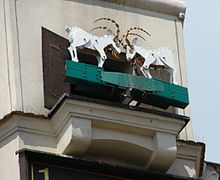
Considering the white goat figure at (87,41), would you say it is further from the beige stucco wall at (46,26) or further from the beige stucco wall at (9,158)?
the beige stucco wall at (9,158)

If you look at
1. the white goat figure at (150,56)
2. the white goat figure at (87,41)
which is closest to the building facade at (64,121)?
the white goat figure at (87,41)

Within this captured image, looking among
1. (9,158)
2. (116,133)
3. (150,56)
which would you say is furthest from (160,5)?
(9,158)

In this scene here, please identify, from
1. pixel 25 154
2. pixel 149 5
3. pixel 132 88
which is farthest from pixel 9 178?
pixel 149 5

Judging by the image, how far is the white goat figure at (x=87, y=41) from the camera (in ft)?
101

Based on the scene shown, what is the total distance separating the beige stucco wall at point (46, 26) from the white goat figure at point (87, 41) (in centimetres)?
30

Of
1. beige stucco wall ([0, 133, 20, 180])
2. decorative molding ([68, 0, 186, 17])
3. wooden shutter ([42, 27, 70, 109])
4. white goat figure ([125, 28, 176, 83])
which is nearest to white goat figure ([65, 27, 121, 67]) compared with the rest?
wooden shutter ([42, 27, 70, 109])

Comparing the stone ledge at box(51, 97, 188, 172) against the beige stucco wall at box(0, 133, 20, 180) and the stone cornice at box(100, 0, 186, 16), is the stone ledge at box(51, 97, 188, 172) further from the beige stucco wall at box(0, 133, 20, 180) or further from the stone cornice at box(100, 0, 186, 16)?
the stone cornice at box(100, 0, 186, 16)

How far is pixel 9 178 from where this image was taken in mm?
29406

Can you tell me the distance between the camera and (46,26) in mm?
31219

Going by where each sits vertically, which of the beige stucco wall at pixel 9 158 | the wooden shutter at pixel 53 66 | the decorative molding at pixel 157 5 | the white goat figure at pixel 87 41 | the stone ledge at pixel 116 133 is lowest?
the beige stucco wall at pixel 9 158

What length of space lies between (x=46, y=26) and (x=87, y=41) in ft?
2.66

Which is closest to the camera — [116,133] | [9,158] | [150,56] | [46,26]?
[9,158]

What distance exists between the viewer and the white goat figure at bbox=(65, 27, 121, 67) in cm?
3088

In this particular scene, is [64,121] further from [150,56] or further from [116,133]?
[150,56]
